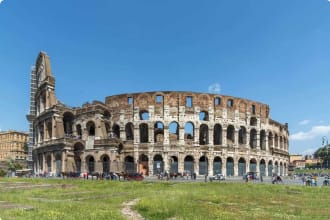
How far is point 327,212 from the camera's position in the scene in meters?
15.6

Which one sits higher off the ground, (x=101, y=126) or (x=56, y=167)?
(x=101, y=126)

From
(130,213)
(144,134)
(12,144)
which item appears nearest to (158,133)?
(144,134)

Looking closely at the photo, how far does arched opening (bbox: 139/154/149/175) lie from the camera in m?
51.2

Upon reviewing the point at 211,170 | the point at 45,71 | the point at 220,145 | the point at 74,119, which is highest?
the point at 45,71

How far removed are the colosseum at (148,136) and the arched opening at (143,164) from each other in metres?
0.14

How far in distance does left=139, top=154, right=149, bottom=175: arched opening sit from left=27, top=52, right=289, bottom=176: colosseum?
142mm

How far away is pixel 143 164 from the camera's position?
51750 mm

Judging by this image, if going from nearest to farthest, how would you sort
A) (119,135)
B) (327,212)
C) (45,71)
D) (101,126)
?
(327,212)
(101,126)
(119,135)
(45,71)

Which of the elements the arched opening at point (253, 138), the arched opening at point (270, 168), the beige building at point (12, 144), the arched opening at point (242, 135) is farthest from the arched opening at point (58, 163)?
the beige building at point (12, 144)

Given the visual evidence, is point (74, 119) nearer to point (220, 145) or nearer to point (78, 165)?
point (78, 165)

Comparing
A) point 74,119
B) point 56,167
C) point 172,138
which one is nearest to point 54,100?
point 74,119

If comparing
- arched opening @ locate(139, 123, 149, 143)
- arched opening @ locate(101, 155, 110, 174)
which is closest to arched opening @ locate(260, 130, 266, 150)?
arched opening @ locate(139, 123, 149, 143)

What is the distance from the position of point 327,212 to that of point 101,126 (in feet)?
125

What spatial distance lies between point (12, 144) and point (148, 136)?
76846 mm
